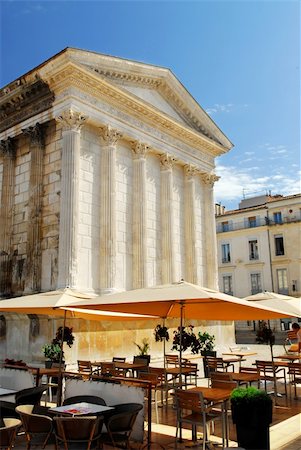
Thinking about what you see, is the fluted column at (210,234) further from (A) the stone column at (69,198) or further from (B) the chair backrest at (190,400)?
(B) the chair backrest at (190,400)

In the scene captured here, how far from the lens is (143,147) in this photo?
20.8m

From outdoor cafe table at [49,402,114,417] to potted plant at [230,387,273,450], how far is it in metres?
2.02

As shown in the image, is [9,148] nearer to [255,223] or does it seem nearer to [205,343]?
[205,343]

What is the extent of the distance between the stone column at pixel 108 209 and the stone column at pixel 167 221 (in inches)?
152

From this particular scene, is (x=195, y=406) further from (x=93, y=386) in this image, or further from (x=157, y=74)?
(x=157, y=74)

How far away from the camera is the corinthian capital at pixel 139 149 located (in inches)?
808

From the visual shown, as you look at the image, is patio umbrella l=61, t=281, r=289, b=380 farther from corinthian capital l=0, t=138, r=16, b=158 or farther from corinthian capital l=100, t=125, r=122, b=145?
corinthian capital l=0, t=138, r=16, b=158

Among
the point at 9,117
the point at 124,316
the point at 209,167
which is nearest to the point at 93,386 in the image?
the point at 124,316

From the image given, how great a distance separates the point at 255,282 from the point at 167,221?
79.5 feet

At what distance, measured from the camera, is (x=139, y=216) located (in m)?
19.9

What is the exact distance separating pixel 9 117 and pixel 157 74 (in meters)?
7.75

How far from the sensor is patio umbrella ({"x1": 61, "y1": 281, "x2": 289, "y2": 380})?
7012 millimetres

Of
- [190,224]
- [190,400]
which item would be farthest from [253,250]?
[190,400]

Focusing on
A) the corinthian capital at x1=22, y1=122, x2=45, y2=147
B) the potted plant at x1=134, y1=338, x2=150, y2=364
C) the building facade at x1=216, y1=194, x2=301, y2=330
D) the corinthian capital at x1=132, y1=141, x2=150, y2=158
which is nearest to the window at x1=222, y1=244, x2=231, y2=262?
the building facade at x1=216, y1=194, x2=301, y2=330
